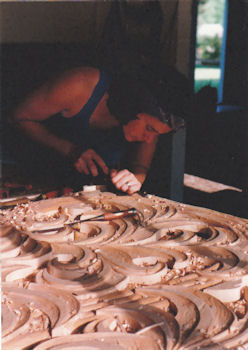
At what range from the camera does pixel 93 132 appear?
101 inches

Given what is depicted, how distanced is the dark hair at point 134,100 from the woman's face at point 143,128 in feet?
0.11

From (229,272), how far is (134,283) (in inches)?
10.0

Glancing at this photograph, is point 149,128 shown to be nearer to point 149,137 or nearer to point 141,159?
point 149,137

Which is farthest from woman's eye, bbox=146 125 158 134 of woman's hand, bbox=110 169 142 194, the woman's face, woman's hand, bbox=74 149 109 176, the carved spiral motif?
the carved spiral motif

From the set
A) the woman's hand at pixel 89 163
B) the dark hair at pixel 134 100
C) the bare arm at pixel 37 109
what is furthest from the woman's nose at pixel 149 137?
the bare arm at pixel 37 109

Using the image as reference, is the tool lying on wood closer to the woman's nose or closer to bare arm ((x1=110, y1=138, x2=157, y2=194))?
bare arm ((x1=110, y1=138, x2=157, y2=194))

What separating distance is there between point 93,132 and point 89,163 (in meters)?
0.30

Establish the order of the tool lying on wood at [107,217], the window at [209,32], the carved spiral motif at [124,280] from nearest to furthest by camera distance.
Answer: the carved spiral motif at [124,280], the tool lying on wood at [107,217], the window at [209,32]

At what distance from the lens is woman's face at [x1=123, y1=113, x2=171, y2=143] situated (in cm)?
252

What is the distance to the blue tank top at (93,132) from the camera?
2447mm

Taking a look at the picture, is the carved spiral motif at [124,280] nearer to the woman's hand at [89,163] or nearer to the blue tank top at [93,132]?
the woman's hand at [89,163]

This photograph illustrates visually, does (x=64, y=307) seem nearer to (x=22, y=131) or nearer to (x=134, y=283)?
(x=134, y=283)

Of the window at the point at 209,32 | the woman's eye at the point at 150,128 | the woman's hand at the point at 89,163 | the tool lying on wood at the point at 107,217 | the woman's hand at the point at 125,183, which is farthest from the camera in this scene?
the window at the point at 209,32

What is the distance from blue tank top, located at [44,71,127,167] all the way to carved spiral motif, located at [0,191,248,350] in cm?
98
